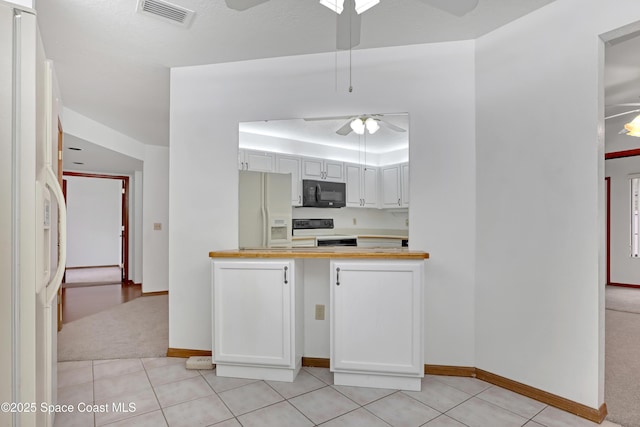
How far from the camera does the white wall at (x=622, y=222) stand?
538 centimetres

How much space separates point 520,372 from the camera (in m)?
2.15

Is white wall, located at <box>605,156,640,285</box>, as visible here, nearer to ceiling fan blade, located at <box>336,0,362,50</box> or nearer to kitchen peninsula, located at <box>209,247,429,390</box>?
kitchen peninsula, located at <box>209,247,429,390</box>

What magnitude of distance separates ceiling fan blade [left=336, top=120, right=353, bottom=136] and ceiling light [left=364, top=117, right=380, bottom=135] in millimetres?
130

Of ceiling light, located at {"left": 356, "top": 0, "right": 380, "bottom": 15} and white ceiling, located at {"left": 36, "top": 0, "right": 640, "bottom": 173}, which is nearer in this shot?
ceiling light, located at {"left": 356, "top": 0, "right": 380, "bottom": 15}

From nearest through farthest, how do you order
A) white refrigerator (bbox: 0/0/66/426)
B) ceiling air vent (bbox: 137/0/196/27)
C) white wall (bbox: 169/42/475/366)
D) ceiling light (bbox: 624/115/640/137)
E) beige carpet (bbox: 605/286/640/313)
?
white refrigerator (bbox: 0/0/66/426), ceiling air vent (bbox: 137/0/196/27), white wall (bbox: 169/42/475/366), ceiling light (bbox: 624/115/640/137), beige carpet (bbox: 605/286/640/313)

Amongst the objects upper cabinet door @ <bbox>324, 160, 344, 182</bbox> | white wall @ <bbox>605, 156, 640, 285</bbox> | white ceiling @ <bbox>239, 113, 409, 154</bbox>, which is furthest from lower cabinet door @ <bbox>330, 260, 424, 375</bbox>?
white wall @ <bbox>605, 156, 640, 285</bbox>

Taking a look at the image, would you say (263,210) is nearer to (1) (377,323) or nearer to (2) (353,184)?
(2) (353,184)

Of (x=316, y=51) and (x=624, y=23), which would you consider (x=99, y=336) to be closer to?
(x=316, y=51)

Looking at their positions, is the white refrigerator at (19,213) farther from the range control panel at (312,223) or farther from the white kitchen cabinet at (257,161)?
the range control panel at (312,223)

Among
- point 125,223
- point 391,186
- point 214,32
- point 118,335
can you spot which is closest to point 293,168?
point 391,186

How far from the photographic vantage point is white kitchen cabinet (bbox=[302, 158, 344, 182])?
266 cm

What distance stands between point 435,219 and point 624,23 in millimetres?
1452

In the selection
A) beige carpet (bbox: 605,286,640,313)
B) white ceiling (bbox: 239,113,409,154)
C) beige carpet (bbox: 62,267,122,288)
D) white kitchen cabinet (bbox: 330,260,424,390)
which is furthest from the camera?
beige carpet (bbox: 62,267,122,288)

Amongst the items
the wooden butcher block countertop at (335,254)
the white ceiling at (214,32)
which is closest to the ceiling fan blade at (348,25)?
the white ceiling at (214,32)
